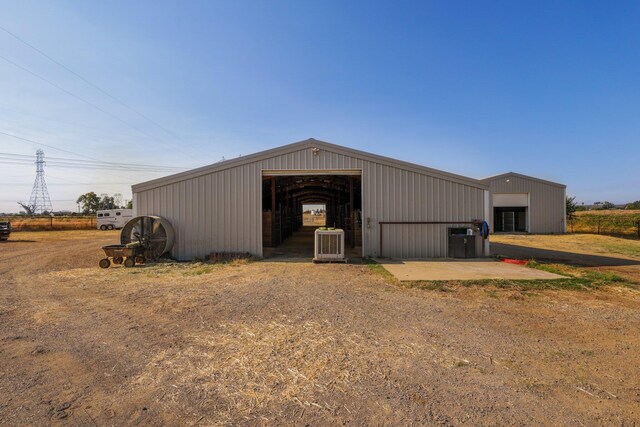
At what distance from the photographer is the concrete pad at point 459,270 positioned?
27.8 feet

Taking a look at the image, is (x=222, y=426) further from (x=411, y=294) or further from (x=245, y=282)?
(x=245, y=282)

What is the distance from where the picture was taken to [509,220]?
89.1 ft

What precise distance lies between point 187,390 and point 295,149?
9944mm

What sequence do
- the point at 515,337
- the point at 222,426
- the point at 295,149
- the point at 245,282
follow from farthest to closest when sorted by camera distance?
the point at 295,149, the point at 245,282, the point at 515,337, the point at 222,426

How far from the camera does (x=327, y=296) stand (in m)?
6.63

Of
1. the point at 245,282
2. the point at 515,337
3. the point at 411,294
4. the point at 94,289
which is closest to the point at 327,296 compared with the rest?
the point at 411,294

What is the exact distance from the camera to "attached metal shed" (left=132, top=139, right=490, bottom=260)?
12.2m

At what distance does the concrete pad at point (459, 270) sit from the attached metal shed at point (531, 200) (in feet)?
57.5

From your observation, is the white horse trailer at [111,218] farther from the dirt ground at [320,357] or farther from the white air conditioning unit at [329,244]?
the dirt ground at [320,357]

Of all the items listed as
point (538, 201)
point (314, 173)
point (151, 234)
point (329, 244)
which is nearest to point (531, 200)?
point (538, 201)

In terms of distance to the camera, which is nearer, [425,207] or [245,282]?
[245,282]

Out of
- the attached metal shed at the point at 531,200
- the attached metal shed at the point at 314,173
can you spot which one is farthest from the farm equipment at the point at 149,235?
the attached metal shed at the point at 531,200

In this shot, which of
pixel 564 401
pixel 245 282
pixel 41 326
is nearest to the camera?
pixel 564 401

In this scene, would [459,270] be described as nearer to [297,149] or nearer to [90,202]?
[297,149]
